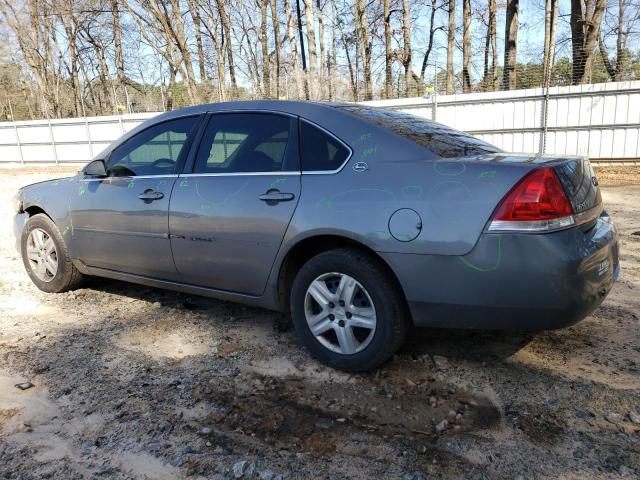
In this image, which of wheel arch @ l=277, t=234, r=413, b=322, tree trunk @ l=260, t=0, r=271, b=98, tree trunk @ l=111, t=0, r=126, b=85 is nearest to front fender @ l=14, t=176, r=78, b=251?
wheel arch @ l=277, t=234, r=413, b=322

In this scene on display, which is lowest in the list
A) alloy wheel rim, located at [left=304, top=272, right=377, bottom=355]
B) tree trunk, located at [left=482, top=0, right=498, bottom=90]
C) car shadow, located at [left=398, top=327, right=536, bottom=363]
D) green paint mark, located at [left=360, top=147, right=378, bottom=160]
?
car shadow, located at [left=398, top=327, right=536, bottom=363]

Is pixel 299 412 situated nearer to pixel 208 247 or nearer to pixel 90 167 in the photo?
pixel 208 247

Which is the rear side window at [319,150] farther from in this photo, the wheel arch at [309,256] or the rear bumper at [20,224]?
the rear bumper at [20,224]

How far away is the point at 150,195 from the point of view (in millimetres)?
3760

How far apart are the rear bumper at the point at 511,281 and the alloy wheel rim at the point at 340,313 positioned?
29 cm

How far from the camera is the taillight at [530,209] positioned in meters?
2.47

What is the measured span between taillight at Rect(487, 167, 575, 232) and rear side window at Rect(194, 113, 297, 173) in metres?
1.30

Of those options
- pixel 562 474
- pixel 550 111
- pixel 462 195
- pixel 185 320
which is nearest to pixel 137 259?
pixel 185 320

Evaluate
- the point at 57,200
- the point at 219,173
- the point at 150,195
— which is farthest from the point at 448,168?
the point at 57,200

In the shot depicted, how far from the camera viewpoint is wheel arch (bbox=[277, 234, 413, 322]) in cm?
286

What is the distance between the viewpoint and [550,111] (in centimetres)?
1353

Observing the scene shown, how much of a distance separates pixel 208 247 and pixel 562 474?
238cm

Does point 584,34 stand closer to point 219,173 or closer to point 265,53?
point 265,53

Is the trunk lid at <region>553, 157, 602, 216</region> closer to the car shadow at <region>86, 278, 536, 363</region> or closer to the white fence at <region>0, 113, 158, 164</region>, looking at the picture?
the car shadow at <region>86, 278, 536, 363</region>
